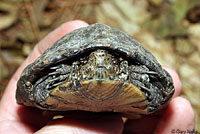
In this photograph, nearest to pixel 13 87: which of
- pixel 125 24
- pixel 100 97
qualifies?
pixel 100 97

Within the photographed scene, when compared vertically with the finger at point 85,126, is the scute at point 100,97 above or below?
above

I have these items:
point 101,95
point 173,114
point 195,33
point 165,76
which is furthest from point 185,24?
point 101,95

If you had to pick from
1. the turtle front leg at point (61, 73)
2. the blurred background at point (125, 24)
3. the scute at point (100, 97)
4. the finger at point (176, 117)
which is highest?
the blurred background at point (125, 24)

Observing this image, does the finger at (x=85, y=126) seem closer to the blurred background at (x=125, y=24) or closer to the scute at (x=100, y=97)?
the scute at (x=100, y=97)

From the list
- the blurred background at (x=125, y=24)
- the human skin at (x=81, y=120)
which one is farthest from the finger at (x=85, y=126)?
the blurred background at (x=125, y=24)

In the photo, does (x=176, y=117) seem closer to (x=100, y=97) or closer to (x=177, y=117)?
(x=177, y=117)

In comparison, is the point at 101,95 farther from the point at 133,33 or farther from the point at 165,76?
the point at 133,33
